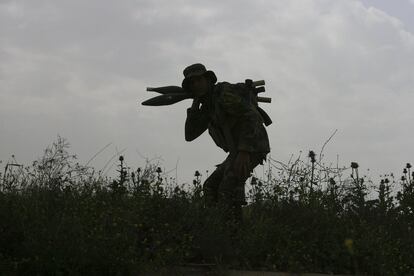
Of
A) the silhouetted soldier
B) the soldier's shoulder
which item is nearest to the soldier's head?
the silhouetted soldier

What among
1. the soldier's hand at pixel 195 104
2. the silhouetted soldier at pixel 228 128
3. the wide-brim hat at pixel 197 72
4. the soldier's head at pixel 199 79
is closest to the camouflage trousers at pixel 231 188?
the silhouetted soldier at pixel 228 128

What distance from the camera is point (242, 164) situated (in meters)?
6.39

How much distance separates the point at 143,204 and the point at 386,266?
7.40ft

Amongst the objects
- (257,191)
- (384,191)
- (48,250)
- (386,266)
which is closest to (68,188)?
(48,250)

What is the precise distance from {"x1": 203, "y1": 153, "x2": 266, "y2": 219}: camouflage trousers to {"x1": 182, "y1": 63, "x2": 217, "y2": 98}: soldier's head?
747 millimetres

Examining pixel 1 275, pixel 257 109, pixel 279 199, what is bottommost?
pixel 1 275

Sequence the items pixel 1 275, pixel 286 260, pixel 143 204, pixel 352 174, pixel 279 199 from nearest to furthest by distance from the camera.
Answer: pixel 1 275, pixel 286 260, pixel 143 204, pixel 279 199, pixel 352 174

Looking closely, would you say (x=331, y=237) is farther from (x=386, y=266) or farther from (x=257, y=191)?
(x=257, y=191)

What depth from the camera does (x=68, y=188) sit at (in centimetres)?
621

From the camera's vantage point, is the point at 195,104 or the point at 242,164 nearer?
the point at 242,164

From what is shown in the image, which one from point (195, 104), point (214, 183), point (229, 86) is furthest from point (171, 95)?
point (214, 183)

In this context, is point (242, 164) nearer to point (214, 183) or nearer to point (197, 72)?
point (214, 183)

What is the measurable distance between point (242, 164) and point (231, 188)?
0.90 ft

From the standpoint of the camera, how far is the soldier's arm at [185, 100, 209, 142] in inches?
270
